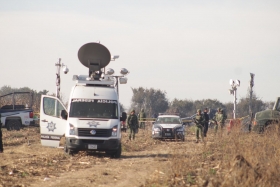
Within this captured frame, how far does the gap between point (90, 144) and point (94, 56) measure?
419 cm

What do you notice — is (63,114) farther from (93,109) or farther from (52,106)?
(52,106)

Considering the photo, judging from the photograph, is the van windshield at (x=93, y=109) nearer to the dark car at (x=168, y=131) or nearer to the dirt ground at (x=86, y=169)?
the dirt ground at (x=86, y=169)

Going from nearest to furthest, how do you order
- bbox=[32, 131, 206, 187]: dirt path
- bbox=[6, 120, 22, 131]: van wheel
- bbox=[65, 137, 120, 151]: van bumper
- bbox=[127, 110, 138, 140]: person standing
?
bbox=[32, 131, 206, 187]: dirt path → bbox=[65, 137, 120, 151]: van bumper → bbox=[127, 110, 138, 140]: person standing → bbox=[6, 120, 22, 131]: van wheel

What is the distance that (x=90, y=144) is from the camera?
20688 millimetres

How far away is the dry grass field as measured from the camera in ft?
42.9

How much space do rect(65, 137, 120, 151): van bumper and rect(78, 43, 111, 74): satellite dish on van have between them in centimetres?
371

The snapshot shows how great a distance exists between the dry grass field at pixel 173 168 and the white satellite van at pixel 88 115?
1.98 ft

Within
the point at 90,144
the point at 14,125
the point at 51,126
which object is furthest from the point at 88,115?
the point at 14,125

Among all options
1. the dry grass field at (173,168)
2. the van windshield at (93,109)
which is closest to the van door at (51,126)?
the van windshield at (93,109)

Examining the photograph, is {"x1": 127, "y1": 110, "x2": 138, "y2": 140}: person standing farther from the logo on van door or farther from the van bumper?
the van bumper

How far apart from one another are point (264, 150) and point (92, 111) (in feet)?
24.9

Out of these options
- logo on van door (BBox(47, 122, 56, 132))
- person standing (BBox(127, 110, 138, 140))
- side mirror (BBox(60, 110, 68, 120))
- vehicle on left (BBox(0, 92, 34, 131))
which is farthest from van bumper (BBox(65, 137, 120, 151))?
vehicle on left (BBox(0, 92, 34, 131))

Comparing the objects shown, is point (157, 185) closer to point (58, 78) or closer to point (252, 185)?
point (252, 185)

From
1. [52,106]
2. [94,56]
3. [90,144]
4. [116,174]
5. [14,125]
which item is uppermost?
Answer: [94,56]
